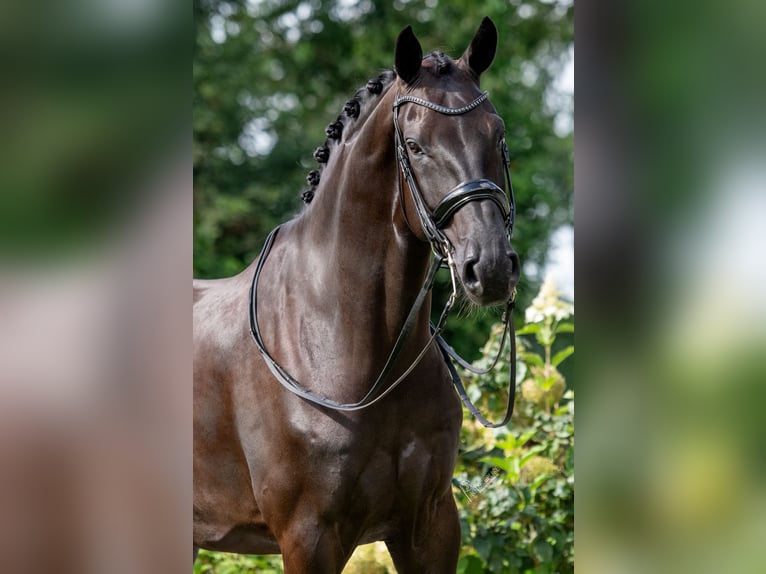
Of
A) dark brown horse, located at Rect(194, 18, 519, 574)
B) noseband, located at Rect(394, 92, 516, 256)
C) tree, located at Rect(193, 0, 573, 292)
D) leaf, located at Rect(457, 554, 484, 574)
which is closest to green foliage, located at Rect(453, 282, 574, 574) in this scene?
leaf, located at Rect(457, 554, 484, 574)

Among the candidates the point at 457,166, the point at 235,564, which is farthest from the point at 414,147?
the point at 235,564

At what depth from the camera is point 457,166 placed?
2094mm

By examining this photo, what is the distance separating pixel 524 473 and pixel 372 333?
2.23 m

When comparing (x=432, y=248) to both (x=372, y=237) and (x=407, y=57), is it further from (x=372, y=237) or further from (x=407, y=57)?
(x=407, y=57)

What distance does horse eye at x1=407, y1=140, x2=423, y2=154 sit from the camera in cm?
216

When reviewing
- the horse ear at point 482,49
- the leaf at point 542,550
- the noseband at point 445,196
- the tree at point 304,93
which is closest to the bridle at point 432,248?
the noseband at point 445,196

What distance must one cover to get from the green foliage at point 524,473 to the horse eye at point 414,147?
2.11 metres

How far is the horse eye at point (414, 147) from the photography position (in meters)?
2.16

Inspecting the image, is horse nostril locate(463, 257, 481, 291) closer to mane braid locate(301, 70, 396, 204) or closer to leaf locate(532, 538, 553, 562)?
mane braid locate(301, 70, 396, 204)

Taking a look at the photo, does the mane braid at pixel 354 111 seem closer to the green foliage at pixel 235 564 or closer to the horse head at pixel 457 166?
the horse head at pixel 457 166
